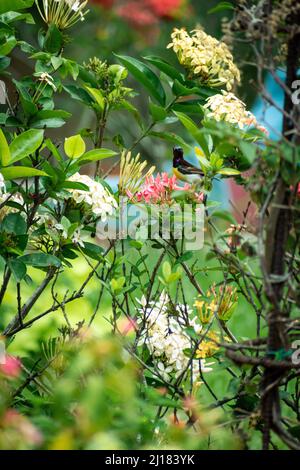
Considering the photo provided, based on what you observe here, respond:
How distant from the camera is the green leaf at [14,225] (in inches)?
75.1

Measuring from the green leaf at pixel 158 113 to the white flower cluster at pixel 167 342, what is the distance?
0.45 m

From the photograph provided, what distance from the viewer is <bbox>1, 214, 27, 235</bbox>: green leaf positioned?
1907 millimetres

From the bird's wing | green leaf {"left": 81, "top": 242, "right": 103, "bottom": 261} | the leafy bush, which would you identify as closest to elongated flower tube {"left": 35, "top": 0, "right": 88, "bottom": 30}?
the leafy bush

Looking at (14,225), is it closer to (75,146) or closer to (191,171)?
(75,146)

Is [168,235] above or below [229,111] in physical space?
below

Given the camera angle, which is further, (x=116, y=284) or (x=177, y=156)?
(x=177, y=156)

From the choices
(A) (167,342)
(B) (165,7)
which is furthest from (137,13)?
(A) (167,342)

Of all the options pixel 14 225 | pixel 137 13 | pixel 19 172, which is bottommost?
pixel 14 225

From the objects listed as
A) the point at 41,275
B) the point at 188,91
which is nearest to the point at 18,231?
the point at 188,91

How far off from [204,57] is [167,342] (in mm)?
711

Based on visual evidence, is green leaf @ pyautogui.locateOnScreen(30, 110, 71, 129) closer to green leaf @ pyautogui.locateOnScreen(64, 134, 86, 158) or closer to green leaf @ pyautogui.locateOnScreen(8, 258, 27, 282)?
green leaf @ pyautogui.locateOnScreen(64, 134, 86, 158)

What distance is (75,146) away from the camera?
190 centimetres

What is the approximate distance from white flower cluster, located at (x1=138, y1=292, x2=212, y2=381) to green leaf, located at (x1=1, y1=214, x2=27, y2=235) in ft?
1.13
